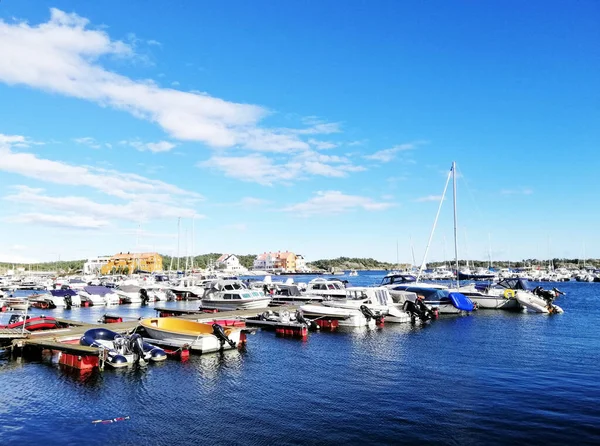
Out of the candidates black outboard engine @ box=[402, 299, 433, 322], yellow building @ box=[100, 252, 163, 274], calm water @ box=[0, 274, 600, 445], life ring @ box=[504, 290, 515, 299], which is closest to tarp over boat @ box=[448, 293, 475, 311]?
black outboard engine @ box=[402, 299, 433, 322]

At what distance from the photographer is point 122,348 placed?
26.5 meters

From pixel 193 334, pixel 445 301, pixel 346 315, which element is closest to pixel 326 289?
pixel 445 301

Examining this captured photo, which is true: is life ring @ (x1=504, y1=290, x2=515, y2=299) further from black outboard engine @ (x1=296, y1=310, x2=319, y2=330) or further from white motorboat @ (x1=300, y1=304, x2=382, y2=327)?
black outboard engine @ (x1=296, y1=310, x2=319, y2=330)

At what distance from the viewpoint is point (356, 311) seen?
4262 centimetres

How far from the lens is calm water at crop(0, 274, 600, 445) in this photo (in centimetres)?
1672

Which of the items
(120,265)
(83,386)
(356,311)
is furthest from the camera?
(120,265)

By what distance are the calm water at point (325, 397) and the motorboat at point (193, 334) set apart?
97 cm

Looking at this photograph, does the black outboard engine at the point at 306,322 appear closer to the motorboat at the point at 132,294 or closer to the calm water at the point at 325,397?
the calm water at the point at 325,397

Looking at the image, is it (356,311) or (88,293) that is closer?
(356,311)

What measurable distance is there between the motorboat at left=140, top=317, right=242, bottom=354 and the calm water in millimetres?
965

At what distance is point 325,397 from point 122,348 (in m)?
12.8

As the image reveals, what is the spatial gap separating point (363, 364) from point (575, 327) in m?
28.7

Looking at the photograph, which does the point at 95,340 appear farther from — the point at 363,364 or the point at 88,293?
the point at 88,293

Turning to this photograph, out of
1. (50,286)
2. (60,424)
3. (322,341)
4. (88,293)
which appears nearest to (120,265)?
(50,286)
